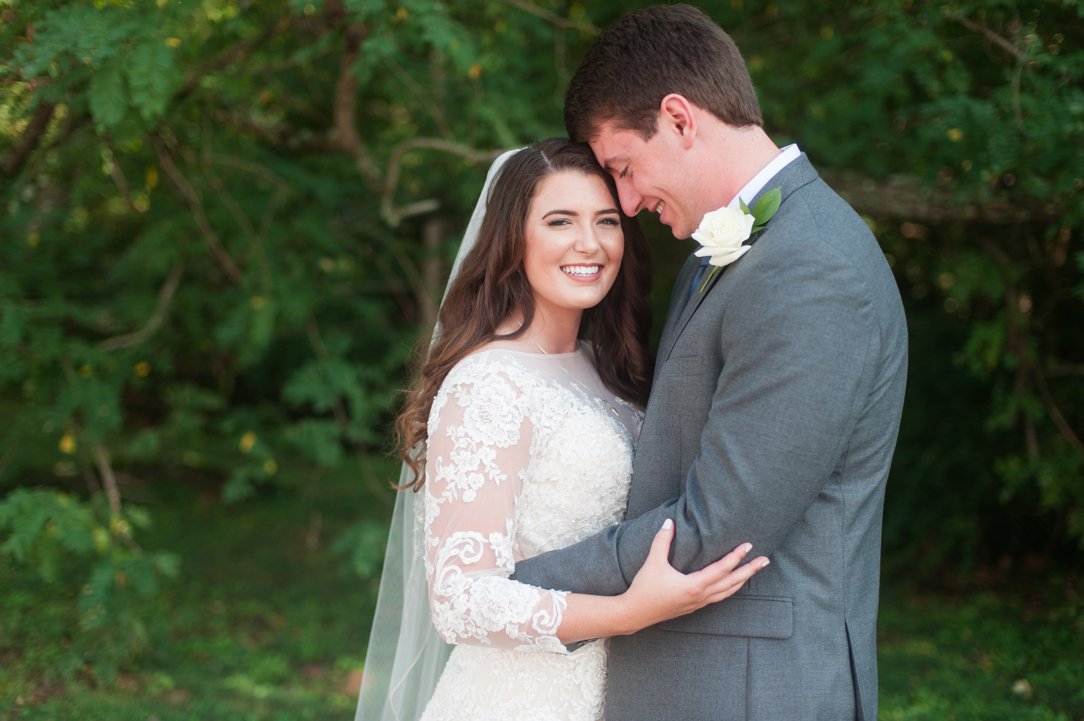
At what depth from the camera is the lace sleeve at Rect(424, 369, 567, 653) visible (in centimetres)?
222

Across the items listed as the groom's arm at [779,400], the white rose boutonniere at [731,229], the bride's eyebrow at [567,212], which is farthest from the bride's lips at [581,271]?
the groom's arm at [779,400]

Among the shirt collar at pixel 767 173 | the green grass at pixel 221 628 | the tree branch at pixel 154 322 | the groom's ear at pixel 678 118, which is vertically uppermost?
the groom's ear at pixel 678 118

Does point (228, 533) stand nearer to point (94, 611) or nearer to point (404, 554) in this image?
point (94, 611)

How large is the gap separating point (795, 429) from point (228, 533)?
21.8 ft

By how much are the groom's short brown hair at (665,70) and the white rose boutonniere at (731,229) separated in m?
0.30

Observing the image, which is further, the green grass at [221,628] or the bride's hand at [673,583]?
the green grass at [221,628]

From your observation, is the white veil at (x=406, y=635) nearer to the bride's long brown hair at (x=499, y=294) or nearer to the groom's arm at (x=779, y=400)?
the bride's long brown hair at (x=499, y=294)

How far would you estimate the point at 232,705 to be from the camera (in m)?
4.51

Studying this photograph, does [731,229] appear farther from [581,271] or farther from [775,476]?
[581,271]

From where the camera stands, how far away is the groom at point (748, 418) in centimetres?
195

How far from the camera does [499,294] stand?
2805 millimetres

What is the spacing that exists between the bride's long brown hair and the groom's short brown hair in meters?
0.29

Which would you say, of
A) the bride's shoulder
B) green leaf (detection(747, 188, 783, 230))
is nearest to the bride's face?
the bride's shoulder

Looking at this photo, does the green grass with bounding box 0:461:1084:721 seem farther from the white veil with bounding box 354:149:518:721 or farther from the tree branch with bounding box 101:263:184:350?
the white veil with bounding box 354:149:518:721
